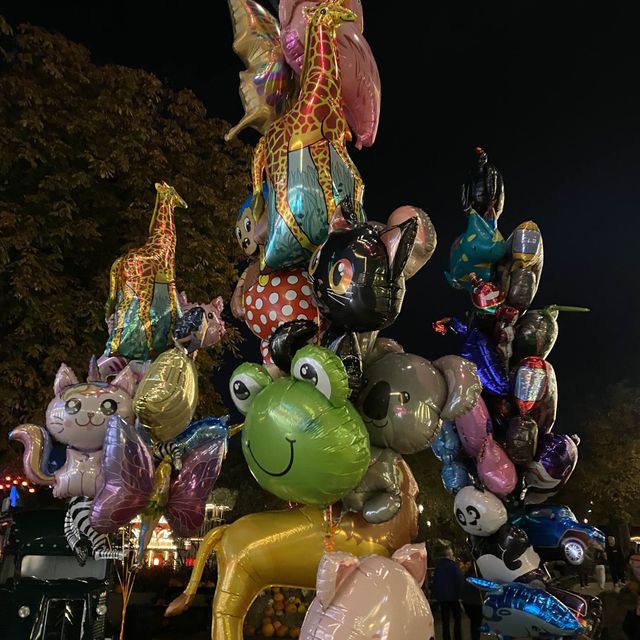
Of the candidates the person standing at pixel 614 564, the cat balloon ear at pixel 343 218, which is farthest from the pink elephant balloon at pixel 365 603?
the person standing at pixel 614 564

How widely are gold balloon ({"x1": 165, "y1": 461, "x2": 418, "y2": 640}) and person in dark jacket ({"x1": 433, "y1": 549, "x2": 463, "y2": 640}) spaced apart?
411cm

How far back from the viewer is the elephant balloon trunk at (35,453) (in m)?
4.59

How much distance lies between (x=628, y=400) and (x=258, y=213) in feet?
60.4

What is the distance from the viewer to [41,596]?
6.01 meters

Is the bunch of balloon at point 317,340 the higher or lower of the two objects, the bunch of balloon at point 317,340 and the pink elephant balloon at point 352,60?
the lower

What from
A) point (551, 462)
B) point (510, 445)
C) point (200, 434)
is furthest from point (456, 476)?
point (200, 434)

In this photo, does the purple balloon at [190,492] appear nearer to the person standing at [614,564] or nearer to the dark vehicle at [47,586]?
the dark vehicle at [47,586]

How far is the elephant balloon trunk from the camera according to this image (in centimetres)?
459

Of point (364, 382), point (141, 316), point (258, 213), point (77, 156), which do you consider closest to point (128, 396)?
point (141, 316)

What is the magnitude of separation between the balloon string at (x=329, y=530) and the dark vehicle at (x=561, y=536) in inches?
88.7

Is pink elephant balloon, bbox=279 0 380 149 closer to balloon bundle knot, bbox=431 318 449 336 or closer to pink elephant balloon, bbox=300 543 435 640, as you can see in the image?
balloon bundle knot, bbox=431 318 449 336

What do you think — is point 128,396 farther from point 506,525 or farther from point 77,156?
point 77,156

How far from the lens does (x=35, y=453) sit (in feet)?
15.2

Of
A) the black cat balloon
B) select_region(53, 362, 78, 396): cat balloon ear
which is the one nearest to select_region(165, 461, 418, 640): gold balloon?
the black cat balloon
